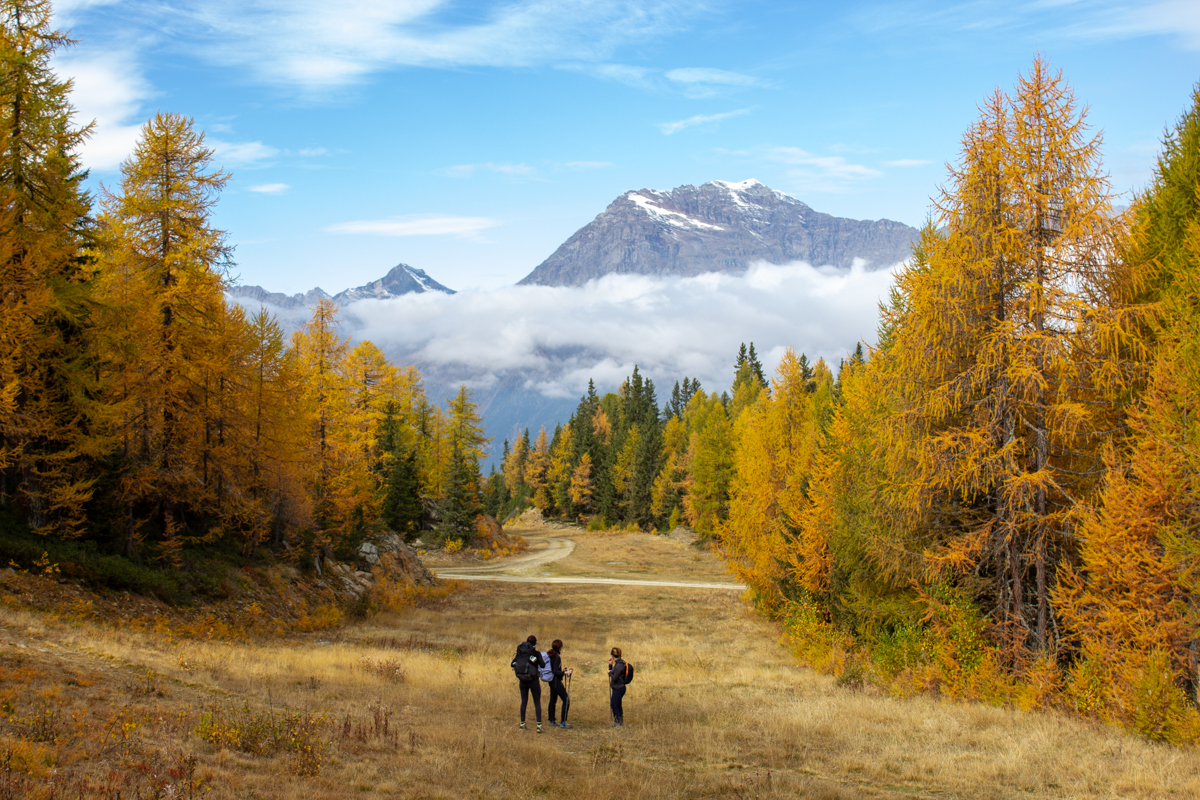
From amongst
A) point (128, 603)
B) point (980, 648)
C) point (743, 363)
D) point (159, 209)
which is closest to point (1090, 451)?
point (980, 648)

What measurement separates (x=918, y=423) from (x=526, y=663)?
9930 mm

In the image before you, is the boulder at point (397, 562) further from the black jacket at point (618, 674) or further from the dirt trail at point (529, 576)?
the black jacket at point (618, 674)

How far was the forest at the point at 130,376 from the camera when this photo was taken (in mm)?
17250

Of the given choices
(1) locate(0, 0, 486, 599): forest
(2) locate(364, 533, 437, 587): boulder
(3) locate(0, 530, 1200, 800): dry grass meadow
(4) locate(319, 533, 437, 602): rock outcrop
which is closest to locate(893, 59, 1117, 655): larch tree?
(3) locate(0, 530, 1200, 800): dry grass meadow

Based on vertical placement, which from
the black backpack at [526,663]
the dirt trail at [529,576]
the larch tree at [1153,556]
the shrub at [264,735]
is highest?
the larch tree at [1153,556]

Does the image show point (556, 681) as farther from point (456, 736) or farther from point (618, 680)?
point (456, 736)

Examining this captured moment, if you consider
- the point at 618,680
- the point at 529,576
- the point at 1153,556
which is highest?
the point at 1153,556

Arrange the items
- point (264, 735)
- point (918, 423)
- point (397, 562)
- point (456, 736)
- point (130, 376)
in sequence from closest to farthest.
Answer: point (264, 735) → point (456, 736) → point (918, 423) → point (130, 376) → point (397, 562)

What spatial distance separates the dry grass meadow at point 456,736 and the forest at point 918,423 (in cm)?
202

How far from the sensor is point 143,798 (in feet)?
21.6

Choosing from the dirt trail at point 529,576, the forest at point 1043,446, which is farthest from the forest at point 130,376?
the forest at point 1043,446

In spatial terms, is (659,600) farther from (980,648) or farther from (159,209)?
(159,209)

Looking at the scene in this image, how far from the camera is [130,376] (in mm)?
18875

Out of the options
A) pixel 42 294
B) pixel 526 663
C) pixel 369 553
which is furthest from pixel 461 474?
pixel 526 663
